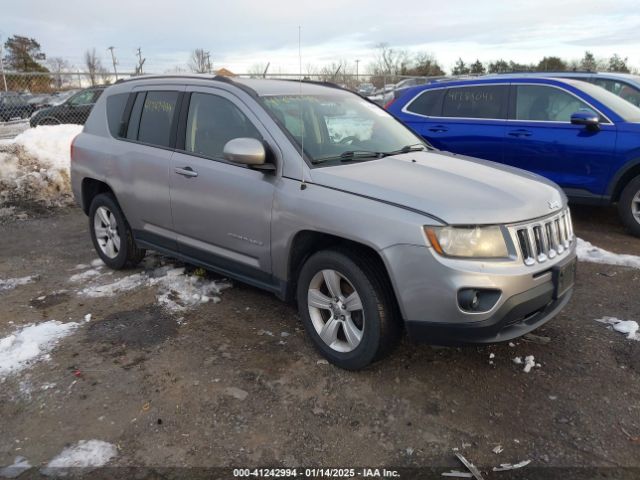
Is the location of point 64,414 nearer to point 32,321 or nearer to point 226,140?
point 32,321

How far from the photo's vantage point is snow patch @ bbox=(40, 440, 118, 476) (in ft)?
8.38

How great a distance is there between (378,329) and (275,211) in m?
1.05

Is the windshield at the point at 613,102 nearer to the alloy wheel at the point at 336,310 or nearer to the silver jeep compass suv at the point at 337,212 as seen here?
the silver jeep compass suv at the point at 337,212

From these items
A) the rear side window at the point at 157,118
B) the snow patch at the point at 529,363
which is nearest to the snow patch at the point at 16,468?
the rear side window at the point at 157,118

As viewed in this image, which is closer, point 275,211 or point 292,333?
point 275,211

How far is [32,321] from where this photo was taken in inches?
164

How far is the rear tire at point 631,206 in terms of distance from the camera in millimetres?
5918

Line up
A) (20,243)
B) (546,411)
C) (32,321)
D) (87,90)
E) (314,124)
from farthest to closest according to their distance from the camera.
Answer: (87,90) → (20,243) → (32,321) → (314,124) → (546,411)

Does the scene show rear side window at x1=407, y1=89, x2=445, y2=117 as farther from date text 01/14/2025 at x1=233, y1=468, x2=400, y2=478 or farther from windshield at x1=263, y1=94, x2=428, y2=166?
date text 01/14/2025 at x1=233, y1=468, x2=400, y2=478

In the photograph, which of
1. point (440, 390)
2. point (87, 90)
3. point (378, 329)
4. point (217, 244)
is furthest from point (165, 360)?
point (87, 90)

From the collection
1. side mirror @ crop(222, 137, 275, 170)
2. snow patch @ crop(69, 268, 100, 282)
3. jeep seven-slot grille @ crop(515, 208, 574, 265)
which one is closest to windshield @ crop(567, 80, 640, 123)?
jeep seven-slot grille @ crop(515, 208, 574, 265)

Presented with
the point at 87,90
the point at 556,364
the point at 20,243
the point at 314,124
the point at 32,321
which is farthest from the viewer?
the point at 87,90

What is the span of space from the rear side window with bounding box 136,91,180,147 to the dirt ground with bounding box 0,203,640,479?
1458 millimetres

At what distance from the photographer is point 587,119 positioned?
5.96 metres
